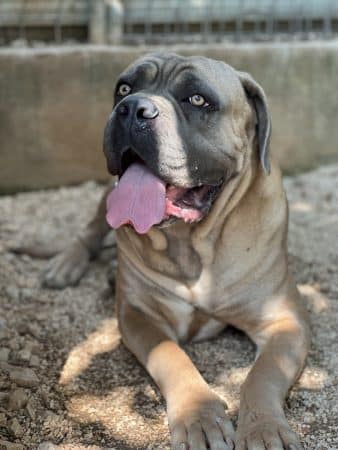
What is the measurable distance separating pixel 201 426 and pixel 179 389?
21 cm

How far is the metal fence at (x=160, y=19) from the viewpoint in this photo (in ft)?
15.9

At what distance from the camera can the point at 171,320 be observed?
3.18 meters

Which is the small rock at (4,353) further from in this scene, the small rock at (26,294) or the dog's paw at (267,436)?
the dog's paw at (267,436)

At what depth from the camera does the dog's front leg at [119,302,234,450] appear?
8.17 feet

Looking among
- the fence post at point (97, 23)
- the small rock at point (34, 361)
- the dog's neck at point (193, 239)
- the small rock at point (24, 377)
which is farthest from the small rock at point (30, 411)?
the fence post at point (97, 23)

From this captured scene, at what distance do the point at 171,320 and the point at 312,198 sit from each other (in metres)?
1.81

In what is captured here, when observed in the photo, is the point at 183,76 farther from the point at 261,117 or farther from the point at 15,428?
the point at 15,428

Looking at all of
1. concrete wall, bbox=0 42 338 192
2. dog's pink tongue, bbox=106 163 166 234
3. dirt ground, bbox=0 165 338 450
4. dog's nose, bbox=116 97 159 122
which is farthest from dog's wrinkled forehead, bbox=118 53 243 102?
concrete wall, bbox=0 42 338 192

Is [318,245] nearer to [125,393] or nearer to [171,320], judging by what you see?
[171,320]

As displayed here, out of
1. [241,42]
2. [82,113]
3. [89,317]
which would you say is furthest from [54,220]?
[241,42]

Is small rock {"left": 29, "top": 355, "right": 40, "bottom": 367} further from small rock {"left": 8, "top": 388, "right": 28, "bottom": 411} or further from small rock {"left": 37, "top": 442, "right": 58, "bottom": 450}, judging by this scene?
small rock {"left": 37, "top": 442, "right": 58, "bottom": 450}

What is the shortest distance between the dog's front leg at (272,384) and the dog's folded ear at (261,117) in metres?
0.59

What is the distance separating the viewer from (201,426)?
251 cm

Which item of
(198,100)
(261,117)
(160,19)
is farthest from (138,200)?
(160,19)
